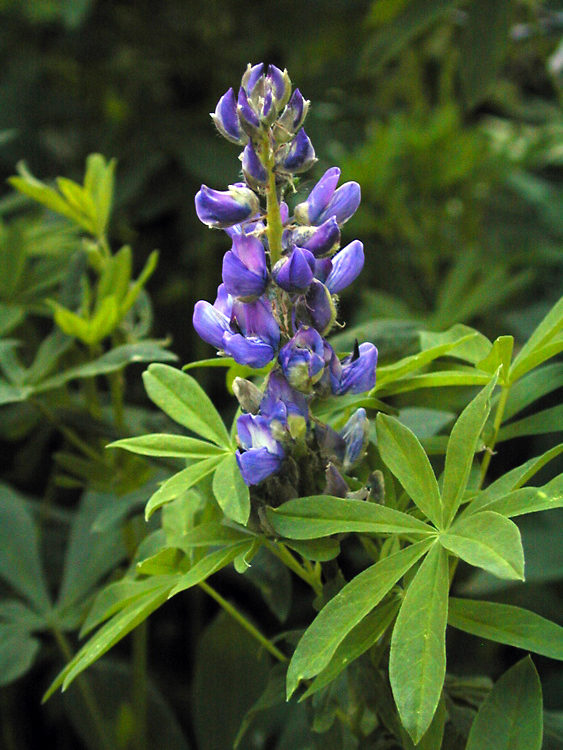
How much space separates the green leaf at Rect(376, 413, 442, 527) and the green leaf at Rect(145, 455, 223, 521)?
150mm

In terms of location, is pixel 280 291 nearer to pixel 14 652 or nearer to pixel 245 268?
pixel 245 268

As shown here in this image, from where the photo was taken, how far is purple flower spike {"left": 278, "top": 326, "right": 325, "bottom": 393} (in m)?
0.71

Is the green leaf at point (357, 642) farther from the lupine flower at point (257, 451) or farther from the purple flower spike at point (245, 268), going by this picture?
the purple flower spike at point (245, 268)

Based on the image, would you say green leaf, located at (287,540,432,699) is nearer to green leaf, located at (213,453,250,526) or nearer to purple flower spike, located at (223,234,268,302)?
green leaf, located at (213,453,250,526)

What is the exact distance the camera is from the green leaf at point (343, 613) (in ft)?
2.01

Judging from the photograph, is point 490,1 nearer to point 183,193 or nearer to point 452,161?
point 452,161

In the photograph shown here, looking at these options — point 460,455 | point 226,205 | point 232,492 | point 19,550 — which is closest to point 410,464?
point 460,455

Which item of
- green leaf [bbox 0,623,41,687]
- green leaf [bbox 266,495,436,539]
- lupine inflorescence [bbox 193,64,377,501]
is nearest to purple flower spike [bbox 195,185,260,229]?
lupine inflorescence [bbox 193,64,377,501]

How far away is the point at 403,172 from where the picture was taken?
1860mm

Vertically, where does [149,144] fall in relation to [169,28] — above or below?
below

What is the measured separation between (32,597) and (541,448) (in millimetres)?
895

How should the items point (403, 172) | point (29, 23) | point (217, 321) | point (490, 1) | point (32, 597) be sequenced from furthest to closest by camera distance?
point (29, 23), point (403, 172), point (490, 1), point (32, 597), point (217, 321)

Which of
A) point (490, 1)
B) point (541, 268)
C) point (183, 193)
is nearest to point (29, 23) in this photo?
point (183, 193)

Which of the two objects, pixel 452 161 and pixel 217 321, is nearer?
pixel 217 321
